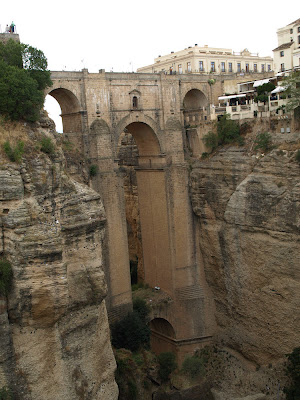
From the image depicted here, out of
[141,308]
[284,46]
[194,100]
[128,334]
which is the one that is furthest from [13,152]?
[284,46]

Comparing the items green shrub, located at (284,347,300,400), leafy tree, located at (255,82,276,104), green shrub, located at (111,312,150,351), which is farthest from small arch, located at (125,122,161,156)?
green shrub, located at (284,347,300,400)

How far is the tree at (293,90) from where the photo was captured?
24984 mm

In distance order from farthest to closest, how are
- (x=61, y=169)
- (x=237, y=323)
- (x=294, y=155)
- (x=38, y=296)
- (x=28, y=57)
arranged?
(x=237, y=323) → (x=294, y=155) → (x=28, y=57) → (x=61, y=169) → (x=38, y=296)

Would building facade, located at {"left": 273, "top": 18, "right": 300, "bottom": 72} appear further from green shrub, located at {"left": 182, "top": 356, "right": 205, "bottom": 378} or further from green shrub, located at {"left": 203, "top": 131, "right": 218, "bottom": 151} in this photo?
green shrub, located at {"left": 182, "top": 356, "right": 205, "bottom": 378}

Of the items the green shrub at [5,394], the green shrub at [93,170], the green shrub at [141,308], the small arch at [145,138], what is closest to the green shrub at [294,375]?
the green shrub at [141,308]

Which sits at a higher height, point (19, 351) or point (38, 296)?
point (38, 296)

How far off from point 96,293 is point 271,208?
10440mm

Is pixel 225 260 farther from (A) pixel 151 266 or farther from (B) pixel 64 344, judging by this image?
(B) pixel 64 344

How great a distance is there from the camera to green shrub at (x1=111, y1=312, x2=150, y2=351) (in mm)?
24188

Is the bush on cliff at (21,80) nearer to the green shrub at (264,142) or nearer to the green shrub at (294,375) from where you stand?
the green shrub at (264,142)

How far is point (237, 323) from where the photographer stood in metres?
26.3

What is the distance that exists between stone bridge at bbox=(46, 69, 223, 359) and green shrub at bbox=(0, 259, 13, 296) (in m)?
10.0

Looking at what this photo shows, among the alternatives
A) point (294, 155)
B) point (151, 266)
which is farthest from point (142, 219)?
point (294, 155)

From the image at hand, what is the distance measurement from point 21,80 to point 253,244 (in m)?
13.3
